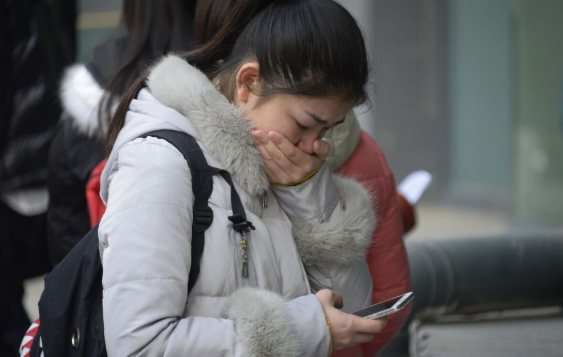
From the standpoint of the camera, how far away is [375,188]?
2.60 meters

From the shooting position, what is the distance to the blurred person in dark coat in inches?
143

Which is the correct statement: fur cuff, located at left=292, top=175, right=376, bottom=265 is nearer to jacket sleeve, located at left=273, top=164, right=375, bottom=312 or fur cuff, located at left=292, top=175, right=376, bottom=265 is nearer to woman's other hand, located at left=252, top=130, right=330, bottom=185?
jacket sleeve, located at left=273, top=164, right=375, bottom=312

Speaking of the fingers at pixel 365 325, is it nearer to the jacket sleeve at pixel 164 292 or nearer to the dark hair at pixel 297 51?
the jacket sleeve at pixel 164 292

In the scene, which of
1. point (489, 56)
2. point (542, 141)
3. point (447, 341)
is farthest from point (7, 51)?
point (489, 56)

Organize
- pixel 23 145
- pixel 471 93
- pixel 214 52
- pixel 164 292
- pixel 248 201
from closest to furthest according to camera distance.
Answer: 1. pixel 164 292
2. pixel 248 201
3. pixel 214 52
4. pixel 23 145
5. pixel 471 93

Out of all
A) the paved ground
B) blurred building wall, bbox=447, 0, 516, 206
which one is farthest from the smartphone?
blurred building wall, bbox=447, 0, 516, 206

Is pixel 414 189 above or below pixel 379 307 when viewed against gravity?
below

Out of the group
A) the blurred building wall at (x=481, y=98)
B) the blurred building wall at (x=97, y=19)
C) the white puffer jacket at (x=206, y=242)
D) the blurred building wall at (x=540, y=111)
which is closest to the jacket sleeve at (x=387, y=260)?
the white puffer jacket at (x=206, y=242)

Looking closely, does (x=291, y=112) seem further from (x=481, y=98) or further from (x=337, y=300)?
(x=481, y=98)

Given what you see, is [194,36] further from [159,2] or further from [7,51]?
[7,51]

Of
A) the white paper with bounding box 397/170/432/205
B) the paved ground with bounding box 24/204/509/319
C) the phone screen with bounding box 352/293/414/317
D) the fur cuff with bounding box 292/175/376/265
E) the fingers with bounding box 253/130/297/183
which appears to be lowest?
the paved ground with bounding box 24/204/509/319

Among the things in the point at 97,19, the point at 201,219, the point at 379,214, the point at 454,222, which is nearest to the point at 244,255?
the point at 201,219

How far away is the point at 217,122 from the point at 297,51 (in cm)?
26

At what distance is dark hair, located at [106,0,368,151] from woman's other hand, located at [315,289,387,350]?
0.49 m
